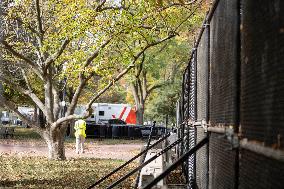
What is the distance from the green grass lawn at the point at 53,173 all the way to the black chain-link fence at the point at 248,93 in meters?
9.81

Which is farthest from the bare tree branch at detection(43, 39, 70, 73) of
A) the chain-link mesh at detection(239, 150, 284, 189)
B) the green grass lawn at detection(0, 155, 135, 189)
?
the chain-link mesh at detection(239, 150, 284, 189)

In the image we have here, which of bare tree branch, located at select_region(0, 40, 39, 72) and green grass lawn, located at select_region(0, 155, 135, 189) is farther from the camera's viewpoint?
bare tree branch, located at select_region(0, 40, 39, 72)

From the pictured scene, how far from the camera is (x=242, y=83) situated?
3.13 m

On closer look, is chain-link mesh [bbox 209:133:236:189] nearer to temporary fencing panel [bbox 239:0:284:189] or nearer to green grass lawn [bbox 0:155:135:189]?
temporary fencing panel [bbox 239:0:284:189]

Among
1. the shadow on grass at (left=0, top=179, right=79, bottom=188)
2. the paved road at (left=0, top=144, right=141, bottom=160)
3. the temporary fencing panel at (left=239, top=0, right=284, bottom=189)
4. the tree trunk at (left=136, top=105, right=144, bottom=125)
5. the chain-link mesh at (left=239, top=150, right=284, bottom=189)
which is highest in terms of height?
the tree trunk at (left=136, top=105, right=144, bottom=125)

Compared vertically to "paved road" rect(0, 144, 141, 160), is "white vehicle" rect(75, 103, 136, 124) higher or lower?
higher

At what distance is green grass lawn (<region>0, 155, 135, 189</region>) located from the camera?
46.0ft

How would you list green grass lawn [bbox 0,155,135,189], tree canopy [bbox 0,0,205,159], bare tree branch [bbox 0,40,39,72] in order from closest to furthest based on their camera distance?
green grass lawn [bbox 0,155,135,189] → tree canopy [bbox 0,0,205,159] → bare tree branch [bbox 0,40,39,72]

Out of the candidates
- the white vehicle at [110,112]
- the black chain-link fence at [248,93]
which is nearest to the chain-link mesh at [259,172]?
the black chain-link fence at [248,93]

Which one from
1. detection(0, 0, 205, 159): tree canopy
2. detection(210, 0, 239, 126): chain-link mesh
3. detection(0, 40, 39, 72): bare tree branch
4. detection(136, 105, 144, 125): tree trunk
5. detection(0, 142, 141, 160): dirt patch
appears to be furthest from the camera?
detection(136, 105, 144, 125): tree trunk

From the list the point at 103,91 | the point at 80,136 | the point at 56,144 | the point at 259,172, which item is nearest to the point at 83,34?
the point at 103,91

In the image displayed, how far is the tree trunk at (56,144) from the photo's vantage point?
2208 centimetres

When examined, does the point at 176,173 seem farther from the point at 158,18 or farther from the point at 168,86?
the point at 168,86

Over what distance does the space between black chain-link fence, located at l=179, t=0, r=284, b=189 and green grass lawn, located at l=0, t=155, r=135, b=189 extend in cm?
981
